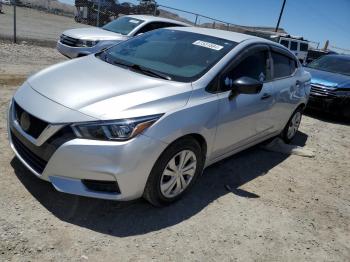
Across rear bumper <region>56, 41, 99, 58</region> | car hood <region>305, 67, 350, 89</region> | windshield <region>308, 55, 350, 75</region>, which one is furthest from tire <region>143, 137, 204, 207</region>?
windshield <region>308, 55, 350, 75</region>

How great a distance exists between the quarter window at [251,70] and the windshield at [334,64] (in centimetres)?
581

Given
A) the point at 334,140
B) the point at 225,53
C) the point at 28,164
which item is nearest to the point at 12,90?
the point at 28,164

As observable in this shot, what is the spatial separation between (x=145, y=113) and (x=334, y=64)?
335 inches

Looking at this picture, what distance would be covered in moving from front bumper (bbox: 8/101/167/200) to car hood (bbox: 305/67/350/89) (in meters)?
6.72

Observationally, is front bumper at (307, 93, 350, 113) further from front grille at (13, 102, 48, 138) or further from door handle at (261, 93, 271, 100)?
front grille at (13, 102, 48, 138)

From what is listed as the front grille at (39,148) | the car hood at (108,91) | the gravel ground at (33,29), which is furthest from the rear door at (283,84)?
the gravel ground at (33,29)

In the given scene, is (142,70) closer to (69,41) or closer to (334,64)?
(69,41)

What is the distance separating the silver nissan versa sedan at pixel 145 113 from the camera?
3213 millimetres

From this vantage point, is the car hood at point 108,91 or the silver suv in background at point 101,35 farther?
the silver suv in background at point 101,35

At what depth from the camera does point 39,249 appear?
9.86 feet

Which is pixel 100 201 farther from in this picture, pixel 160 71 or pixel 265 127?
pixel 265 127

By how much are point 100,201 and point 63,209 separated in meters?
0.36

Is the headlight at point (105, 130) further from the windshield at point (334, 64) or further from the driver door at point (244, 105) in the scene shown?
the windshield at point (334, 64)

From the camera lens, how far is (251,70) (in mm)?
4656
